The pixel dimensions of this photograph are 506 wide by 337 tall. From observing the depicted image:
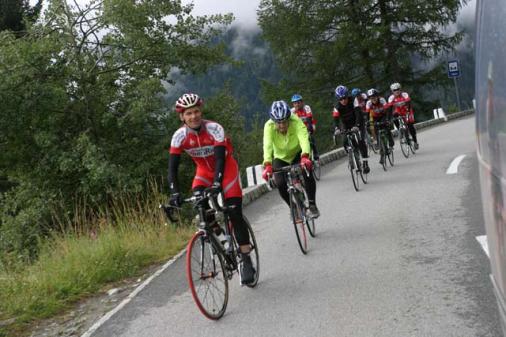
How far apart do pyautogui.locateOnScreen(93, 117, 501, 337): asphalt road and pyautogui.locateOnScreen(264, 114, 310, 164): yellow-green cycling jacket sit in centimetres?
123

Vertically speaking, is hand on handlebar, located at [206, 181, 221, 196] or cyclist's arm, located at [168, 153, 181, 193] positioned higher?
cyclist's arm, located at [168, 153, 181, 193]

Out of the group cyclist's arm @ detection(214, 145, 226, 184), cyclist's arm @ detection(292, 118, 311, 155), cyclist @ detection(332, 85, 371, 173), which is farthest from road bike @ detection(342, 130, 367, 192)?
cyclist's arm @ detection(214, 145, 226, 184)

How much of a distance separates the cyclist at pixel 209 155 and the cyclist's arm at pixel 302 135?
142cm

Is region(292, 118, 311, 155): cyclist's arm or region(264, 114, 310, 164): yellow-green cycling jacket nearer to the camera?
region(292, 118, 311, 155): cyclist's arm

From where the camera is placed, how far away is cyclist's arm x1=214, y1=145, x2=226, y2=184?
17.9ft

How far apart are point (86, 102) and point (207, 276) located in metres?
13.8

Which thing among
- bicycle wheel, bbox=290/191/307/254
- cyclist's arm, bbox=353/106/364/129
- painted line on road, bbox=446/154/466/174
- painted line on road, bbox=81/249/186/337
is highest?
cyclist's arm, bbox=353/106/364/129

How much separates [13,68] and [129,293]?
9.89 m

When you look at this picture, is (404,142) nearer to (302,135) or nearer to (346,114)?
(346,114)

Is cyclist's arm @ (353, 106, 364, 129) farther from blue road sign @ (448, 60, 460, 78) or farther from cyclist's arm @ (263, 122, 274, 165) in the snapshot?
blue road sign @ (448, 60, 460, 78)

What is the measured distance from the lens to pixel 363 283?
18.5ft

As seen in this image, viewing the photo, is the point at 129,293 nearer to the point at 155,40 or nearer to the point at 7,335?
the point at 7,335

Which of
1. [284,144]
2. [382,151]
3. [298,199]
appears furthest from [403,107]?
[298,199]

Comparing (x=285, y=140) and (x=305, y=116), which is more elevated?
(x=305, y=116)
